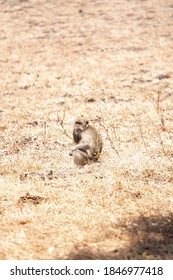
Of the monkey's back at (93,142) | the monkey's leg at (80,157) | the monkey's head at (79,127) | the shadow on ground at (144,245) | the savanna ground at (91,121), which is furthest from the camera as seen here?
the monkey's head at (79,127)

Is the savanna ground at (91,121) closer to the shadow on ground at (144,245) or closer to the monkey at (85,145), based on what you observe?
the shadow on ground at (144,245)

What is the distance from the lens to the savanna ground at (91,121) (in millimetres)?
5414

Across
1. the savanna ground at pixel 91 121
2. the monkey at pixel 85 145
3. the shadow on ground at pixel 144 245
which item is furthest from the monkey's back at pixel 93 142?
the shadow on ground at pixel 144 245

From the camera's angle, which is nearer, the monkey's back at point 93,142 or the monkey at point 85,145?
the monkey at point 85,145

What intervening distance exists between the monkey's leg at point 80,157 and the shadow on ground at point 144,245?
2.70 metres

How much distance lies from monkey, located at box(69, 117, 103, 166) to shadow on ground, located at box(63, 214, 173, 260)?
8.97ft

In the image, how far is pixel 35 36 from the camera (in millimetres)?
23469

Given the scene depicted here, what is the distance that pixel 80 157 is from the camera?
8.19 m

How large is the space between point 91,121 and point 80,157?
4.16 meters

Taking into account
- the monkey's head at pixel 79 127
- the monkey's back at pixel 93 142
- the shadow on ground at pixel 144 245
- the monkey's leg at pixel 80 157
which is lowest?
the shadow on ground at pixel 144 245

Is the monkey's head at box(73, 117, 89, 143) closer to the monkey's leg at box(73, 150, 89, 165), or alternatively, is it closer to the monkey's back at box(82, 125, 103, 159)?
the monkey's back at box(82, 125, 103, 159)

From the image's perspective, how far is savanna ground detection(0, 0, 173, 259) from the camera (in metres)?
5.41

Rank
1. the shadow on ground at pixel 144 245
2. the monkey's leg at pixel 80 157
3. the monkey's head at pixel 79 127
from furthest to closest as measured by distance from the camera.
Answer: the monkey's head at pixel 79 127 → the monkey's leg at pixel 80 157 → the shadow on ground at pixel 144 245

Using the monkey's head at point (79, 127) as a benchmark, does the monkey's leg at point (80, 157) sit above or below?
below
